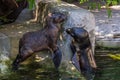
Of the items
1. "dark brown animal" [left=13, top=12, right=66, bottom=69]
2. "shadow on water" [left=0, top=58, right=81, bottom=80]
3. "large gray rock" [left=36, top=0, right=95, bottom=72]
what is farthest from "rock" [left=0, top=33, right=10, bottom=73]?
"large gray rock" [left=36, top=0, right=95, bottom=72]

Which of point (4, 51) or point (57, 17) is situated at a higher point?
point (57, 17)

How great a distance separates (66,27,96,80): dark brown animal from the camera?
21.8ft

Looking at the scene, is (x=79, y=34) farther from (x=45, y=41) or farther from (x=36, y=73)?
(x=36, y=73)

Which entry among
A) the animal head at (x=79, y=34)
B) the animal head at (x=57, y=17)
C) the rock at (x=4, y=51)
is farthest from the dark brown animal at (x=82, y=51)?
the rock at (x=4, y=51)

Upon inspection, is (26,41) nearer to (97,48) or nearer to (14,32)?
(14,32)

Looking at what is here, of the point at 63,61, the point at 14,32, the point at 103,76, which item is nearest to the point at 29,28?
the point at 14,32

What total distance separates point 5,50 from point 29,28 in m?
0.89

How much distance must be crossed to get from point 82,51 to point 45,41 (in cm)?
63

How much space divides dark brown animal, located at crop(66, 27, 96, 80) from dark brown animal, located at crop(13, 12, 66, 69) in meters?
0.27

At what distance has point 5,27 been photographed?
28.0 ft

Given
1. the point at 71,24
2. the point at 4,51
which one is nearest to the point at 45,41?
the point at 71,24

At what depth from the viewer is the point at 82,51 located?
22.3 feet

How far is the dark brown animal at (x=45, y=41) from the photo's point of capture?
688 centimetres

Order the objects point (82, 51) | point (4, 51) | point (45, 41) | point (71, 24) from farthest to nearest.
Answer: point (4, 51) < point (71, 24) < point (45, 41) < point (82, 51)
